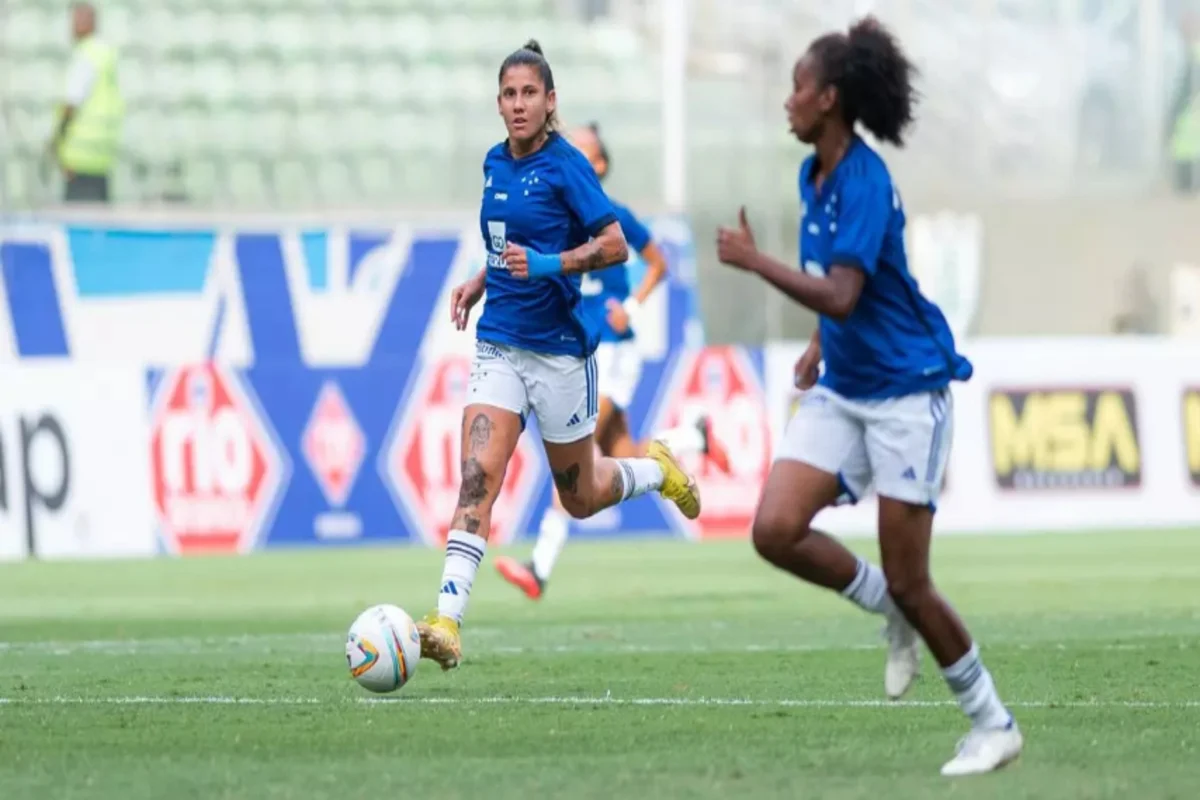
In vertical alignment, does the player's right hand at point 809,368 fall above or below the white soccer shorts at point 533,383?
above

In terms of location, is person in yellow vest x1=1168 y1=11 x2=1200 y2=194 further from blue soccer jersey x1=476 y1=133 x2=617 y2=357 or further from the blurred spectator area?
blue soccer jersey x1=476 y1=133 x2=617 y2=357

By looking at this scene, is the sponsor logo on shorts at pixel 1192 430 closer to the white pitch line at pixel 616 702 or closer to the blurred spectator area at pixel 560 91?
the blurred spectator area at pixel 560 91

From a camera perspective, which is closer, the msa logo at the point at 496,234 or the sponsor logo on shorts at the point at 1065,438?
the msa logo at the point at 496,234

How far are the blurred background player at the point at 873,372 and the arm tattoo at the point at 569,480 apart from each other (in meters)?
2.80

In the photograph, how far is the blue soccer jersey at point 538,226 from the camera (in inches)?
374

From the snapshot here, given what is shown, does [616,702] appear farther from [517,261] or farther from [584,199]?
[584,199]

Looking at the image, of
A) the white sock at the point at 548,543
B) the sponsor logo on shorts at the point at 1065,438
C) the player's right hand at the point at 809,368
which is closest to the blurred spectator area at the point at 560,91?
the sponsor logo on shorts at the point at 1065,438

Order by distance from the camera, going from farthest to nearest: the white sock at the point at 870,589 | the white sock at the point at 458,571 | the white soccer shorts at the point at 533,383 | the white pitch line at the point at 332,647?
the white pitch line at the point at 332,647
the white soccer shorts at the point at 533,383
the white sock at the point at 458,571
the white sock at the point at 870,589

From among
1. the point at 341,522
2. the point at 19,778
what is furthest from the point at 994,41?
the point at 19,778

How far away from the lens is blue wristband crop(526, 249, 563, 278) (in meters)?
8.98

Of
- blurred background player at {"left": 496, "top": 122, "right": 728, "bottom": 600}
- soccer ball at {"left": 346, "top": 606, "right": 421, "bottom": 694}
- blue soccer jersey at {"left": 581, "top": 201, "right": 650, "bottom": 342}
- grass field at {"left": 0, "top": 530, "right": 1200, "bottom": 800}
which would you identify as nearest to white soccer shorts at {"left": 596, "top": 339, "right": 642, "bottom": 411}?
blurred background player at {"left": 496, "top": 122, "right": 728, "bottom": 600}

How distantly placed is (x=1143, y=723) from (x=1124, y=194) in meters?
17.3

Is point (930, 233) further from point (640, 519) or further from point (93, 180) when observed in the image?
point (93, 180)

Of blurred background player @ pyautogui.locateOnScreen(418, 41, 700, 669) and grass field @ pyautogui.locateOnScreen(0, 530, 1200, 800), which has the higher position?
blurred background player @ pyautogui.locateOnScreen(418, 41, 700, 669)
